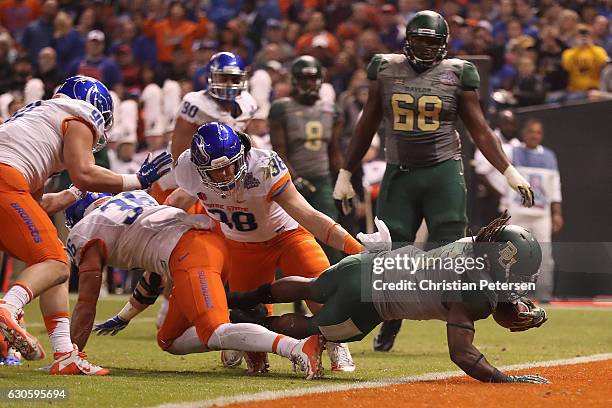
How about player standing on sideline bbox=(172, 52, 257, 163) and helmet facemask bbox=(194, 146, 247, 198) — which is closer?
helmet facemask bbox=(194, 146, 247, 198)

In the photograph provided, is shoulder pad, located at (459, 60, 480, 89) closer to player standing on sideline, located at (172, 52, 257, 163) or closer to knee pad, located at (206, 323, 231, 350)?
player standing on sideline, located at (172, 52, 257, 163)

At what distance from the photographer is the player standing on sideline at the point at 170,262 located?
5617 mm

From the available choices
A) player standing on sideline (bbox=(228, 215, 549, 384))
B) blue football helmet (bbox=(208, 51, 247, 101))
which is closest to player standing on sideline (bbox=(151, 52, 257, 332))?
blue football helmet (bbox=(208, 51, 247, 101))

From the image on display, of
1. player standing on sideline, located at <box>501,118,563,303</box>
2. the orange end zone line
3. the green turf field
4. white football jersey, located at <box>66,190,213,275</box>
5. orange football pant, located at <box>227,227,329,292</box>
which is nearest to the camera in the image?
the green turf field

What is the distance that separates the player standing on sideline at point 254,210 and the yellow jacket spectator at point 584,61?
23.9 ft

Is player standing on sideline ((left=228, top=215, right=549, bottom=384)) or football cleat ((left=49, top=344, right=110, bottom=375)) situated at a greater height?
player standing on sideline ((left=228, top=215, right=549, bottom=384))

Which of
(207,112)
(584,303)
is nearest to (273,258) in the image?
(207,112)

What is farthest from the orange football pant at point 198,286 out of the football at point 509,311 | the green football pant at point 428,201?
the green football pant at point 428,201

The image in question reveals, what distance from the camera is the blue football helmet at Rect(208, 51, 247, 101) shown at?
789 cm

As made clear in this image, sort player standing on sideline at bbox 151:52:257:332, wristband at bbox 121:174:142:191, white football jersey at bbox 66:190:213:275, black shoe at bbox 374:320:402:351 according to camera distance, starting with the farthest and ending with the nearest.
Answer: player standing on sideline at bbox 151:52:257:332
black shoe at bbox 374:320:402:351
white football jersey at bbox 66:190:213:275
wristband at bbox 121:174:142:191

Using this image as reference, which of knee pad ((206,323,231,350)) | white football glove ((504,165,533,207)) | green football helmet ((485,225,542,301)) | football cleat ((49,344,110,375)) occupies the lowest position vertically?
football cleat ((49,344,110,375))

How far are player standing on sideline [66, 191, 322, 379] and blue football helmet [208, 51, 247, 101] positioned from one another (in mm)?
1514

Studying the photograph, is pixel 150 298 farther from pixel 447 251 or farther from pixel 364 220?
pixel 364 220

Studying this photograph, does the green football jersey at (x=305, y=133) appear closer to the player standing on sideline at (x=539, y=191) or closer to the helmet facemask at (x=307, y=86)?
the helmet facemask at (x=307, y=86)
